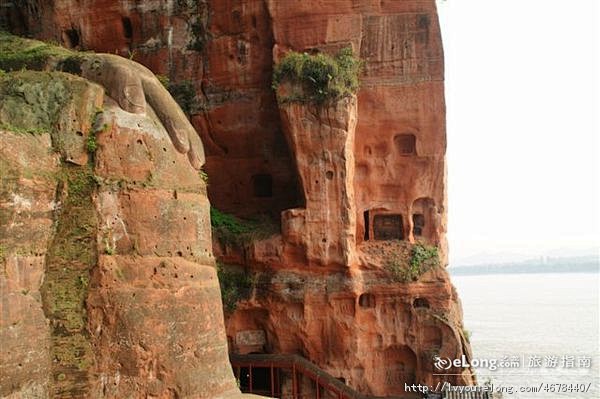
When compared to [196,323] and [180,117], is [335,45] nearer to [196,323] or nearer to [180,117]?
[180,117]

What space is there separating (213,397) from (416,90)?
1407 centimetres

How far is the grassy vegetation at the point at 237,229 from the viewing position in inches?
802

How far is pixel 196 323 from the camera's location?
1156 cm

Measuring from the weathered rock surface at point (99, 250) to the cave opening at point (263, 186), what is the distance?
1063cm

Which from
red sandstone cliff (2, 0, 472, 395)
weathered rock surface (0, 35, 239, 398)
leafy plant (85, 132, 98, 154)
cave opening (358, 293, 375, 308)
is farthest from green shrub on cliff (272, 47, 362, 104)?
leafy plant (85, 132, 98, 154)

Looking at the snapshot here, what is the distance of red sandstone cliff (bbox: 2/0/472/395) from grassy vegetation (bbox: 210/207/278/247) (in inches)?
14.2

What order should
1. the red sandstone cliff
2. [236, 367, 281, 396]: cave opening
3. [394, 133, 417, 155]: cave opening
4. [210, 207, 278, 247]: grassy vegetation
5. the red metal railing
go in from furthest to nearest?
[394, 133, 417, 155]: cave opening
[210, 207, 278, 247]: grassy vegetation
the red sandstone cliff
[236, 367, 281, 396]: cave opening
the red metal railing

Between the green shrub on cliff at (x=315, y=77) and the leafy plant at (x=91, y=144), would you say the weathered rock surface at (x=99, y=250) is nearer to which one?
the leafy plant at (x=91, y=144)

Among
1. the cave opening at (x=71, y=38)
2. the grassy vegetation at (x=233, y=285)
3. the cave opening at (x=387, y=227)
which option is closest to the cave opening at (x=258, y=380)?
the grassy vegetation at (x=233, y=285)

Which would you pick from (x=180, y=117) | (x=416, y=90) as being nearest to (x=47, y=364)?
(x=180, y=117)

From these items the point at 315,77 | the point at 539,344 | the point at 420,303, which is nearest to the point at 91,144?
the point at 315,77

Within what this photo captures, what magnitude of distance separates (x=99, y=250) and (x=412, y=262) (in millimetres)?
12371

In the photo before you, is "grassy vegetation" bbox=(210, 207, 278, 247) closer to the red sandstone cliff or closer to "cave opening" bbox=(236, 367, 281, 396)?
the red sandstone cliff

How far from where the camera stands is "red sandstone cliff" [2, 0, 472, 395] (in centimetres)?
1988
